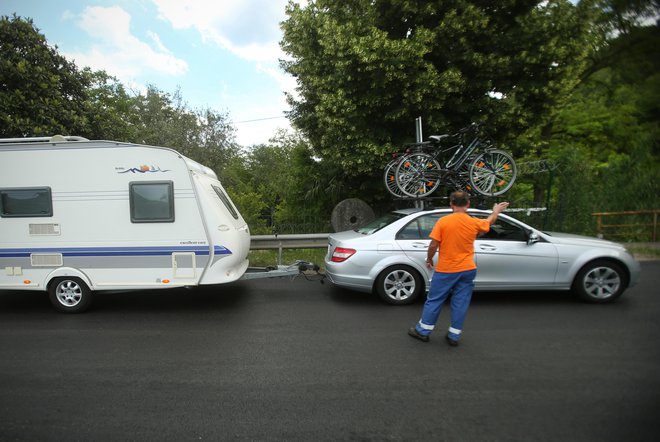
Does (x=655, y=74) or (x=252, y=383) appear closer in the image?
(x=655, y=74)

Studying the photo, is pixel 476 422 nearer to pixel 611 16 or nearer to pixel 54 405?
pixel 611 16

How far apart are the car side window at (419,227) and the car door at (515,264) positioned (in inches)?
29.6

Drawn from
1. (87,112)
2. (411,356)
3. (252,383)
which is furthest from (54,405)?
(87,112)

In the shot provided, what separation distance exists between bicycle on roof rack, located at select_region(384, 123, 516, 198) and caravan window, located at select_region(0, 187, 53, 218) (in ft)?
19.5

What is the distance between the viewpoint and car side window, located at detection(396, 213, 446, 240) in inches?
235

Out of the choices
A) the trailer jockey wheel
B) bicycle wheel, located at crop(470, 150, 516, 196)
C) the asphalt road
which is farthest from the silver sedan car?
the trailer jockey wheel

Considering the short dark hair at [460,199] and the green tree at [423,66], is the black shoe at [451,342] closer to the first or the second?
the short dark hair at [460,199]

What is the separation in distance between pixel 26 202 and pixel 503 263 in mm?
7388

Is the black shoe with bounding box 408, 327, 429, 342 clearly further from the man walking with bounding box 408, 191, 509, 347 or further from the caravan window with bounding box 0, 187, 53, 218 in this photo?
the caravan window with bounding box 0, 187, 53, 218

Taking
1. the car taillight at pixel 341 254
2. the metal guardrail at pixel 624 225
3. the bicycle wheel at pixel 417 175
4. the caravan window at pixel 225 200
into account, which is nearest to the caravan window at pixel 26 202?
the caravan window at pixel 225 200

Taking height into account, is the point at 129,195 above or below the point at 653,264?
above

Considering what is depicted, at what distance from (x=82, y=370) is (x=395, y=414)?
3.26m

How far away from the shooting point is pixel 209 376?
3.69 metres

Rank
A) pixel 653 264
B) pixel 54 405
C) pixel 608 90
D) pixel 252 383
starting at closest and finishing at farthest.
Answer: pixel 608 90, pixel 54 405, pixel 252 383, pixel 653 264
